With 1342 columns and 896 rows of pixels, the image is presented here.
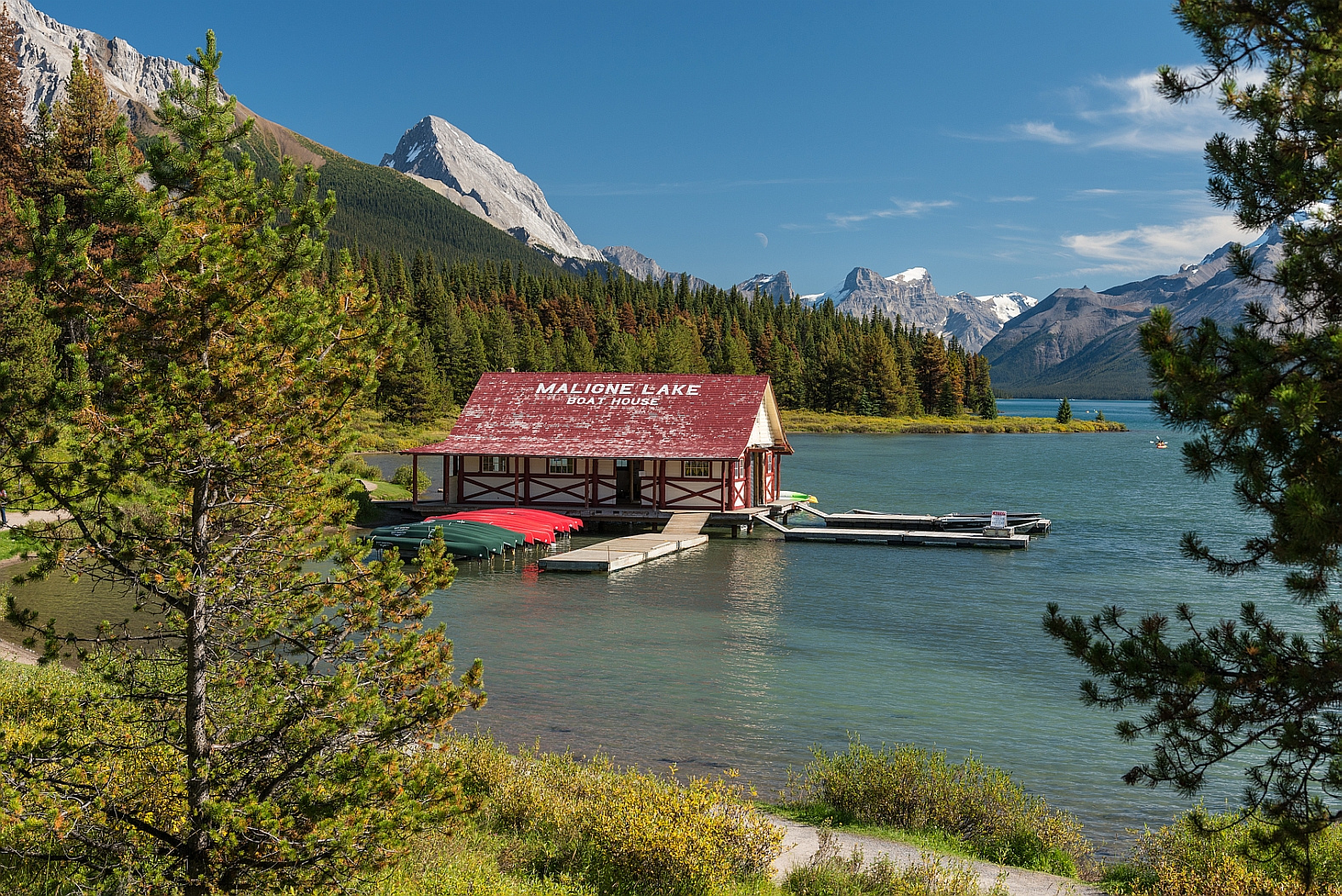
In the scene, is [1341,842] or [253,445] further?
[1341,842]

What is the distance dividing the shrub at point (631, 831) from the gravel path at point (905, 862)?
12.8 inches

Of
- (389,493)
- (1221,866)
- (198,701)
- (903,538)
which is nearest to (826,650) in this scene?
(1221,866)

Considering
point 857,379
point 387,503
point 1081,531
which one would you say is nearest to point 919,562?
point 1081,531

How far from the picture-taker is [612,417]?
135 ft

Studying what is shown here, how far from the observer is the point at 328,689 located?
24.0 feet

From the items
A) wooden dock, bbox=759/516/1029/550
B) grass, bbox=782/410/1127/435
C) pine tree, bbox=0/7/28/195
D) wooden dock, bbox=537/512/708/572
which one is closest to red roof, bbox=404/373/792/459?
wooden dock, bbox=537/512/708/572

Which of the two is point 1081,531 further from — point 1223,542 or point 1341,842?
point 1341,842

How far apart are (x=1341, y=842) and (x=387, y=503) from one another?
125ft

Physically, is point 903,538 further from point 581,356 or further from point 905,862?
point 581,356

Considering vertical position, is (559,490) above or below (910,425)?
below

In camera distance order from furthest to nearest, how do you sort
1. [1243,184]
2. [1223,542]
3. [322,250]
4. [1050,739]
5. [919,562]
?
[1223,542]
[919,562]
[1050,739]
[322,250]
[1243,184]

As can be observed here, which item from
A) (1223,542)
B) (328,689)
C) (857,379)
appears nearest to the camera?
(328,689)

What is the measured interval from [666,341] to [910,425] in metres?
34.9

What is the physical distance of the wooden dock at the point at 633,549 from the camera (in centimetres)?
3109
